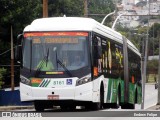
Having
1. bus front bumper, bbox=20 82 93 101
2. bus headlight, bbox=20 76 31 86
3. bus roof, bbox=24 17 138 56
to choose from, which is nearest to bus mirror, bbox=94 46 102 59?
bus roof, bbox=24 17 138 56

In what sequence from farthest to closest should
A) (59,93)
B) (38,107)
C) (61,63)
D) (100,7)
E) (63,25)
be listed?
(100,7) → (38,107) → (63,25) → (61,63) → (59,93)

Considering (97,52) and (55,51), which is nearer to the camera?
(55,51)

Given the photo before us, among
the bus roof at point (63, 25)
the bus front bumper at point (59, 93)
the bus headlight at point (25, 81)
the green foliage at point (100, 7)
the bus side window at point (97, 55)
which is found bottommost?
the bus front bumper at point (59, 93)

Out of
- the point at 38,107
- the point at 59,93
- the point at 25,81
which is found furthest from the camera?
the point at 38,107

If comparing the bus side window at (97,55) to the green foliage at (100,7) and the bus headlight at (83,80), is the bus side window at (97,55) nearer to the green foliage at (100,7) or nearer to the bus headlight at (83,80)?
the bus headlight at (83,80)

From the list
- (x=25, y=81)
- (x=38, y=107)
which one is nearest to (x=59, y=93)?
(x=25, y=81)

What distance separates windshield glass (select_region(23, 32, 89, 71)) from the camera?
23.3 m

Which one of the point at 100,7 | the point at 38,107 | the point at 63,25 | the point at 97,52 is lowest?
the point at 38,107

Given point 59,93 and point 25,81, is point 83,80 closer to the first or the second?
point 59,93

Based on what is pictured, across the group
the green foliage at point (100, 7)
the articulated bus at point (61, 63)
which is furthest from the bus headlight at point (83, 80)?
the green foliage at point (100, 7)

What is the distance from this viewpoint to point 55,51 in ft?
77.0

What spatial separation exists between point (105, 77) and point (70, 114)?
394cm

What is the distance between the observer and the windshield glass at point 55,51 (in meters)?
23.3

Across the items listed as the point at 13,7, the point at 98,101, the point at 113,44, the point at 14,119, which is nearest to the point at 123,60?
the point at 113,44
